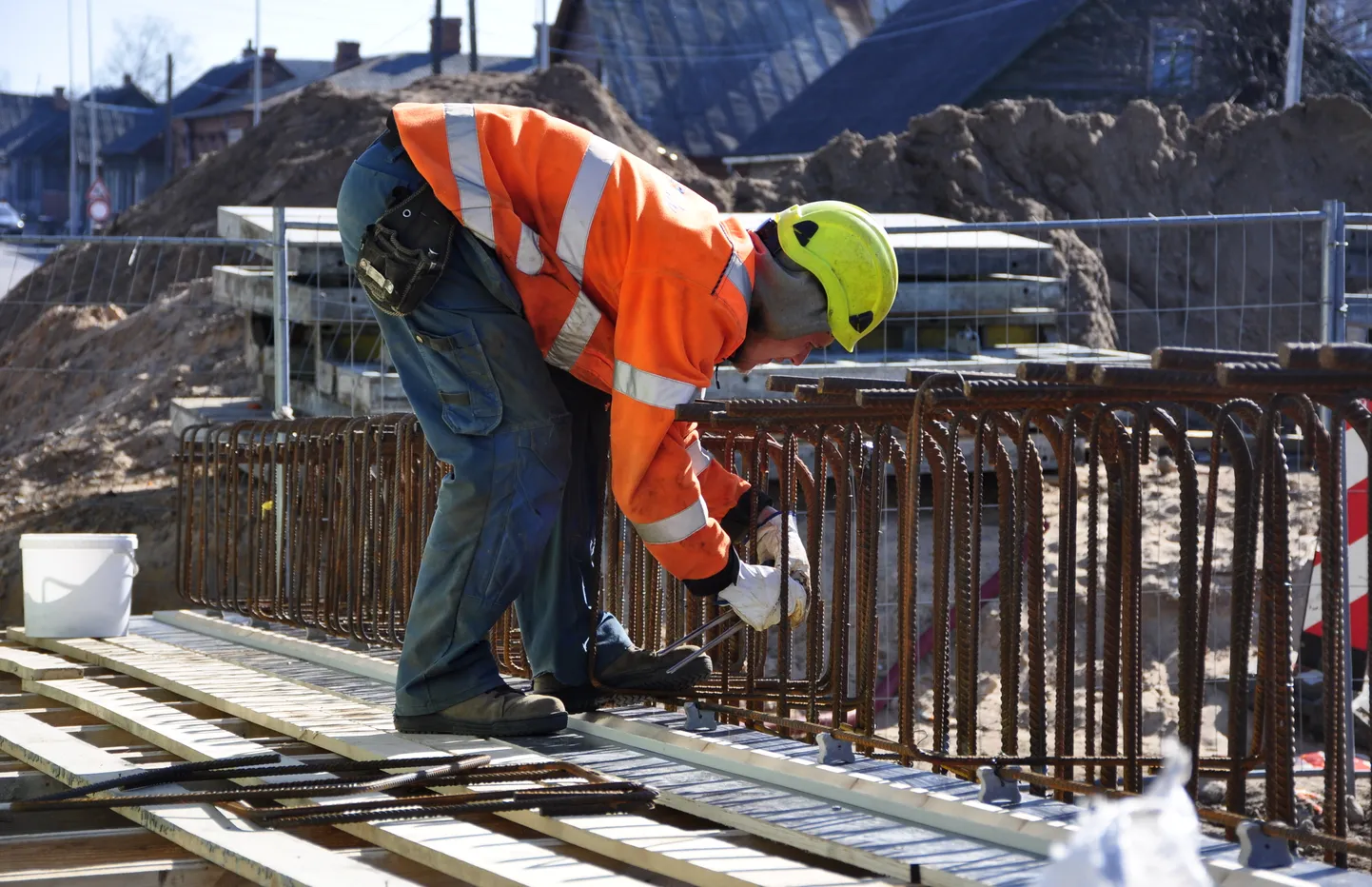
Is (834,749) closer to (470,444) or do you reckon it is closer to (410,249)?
(470,444)

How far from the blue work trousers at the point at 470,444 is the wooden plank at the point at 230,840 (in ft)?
2.89

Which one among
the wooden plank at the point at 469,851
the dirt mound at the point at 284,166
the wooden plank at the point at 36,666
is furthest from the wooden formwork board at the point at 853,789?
the dirt mound at the point at 284,166

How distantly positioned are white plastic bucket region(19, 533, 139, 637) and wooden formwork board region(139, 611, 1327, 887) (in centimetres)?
311

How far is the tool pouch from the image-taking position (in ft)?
13.9

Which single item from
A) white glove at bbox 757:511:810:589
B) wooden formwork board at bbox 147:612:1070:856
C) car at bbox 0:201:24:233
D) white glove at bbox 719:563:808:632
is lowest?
wooden formwork board at bbox 147:612:1070:856

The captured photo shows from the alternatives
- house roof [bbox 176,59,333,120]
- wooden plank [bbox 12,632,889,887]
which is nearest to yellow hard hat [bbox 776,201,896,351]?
wooden plank [bbox 12,632,889,887]

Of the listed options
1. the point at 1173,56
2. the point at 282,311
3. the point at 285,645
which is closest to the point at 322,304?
the point at 282,311

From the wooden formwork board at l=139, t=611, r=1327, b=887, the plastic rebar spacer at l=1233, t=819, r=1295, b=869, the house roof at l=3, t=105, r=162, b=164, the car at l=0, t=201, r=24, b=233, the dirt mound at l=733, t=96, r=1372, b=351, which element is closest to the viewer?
the plastic rebar spacer at l=1233, t=819, r=1295, b=869

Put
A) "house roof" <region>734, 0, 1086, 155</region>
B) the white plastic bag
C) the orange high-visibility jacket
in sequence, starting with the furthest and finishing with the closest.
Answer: "house roof" <region>734, 0, 1086, 155</region> → the orange high-visibility jacket → the white plastic bag

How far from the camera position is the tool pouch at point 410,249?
4.25 meters

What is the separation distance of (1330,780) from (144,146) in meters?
74.4

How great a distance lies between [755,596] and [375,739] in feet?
3.56

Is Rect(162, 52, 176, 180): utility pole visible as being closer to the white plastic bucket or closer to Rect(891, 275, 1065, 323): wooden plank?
Rect(891, 275, 1065, 323): wooden plank

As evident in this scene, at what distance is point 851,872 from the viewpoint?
123 inches
